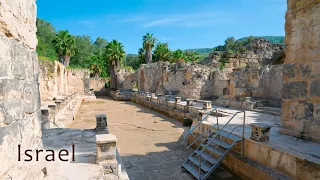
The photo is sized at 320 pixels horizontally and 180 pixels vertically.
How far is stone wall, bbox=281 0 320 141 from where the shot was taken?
5387 mm

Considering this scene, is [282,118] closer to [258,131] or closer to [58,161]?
[258,131]

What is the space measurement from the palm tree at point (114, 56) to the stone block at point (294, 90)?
30.3 meters

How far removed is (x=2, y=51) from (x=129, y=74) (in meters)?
33.8

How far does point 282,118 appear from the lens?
6246 millimetres

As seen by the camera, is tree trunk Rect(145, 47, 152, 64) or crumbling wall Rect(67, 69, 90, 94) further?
tree trunk Rect(145, 47, 152, 64)

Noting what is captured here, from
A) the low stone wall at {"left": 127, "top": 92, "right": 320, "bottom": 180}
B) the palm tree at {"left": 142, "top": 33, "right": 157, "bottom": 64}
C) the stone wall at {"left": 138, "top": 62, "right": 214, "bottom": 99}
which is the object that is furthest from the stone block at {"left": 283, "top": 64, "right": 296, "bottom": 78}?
the palm tree at {"left": 142, "top": 33, "right": 157, "bottom": 64}

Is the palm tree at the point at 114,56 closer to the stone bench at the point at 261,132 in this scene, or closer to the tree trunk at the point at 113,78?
the tree trunk at the point at 113,78

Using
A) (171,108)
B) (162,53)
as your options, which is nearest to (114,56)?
(162,53)

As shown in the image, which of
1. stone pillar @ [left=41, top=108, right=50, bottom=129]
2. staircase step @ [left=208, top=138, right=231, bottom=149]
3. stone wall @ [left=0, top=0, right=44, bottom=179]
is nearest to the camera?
stone wall @ [left=0, top=0, right=44, bottom=179]

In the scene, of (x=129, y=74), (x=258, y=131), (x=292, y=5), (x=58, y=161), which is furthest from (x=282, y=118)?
(x=129, y=74)

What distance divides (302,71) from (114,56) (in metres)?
30.8

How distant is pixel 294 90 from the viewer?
19.5 feet

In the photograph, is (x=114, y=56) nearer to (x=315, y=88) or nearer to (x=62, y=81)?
(x=62, y=81)

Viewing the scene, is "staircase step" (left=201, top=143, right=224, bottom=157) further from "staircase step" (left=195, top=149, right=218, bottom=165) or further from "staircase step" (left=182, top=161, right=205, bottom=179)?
"staircase step" (left=182, top=161, right=205, bottom=179)
